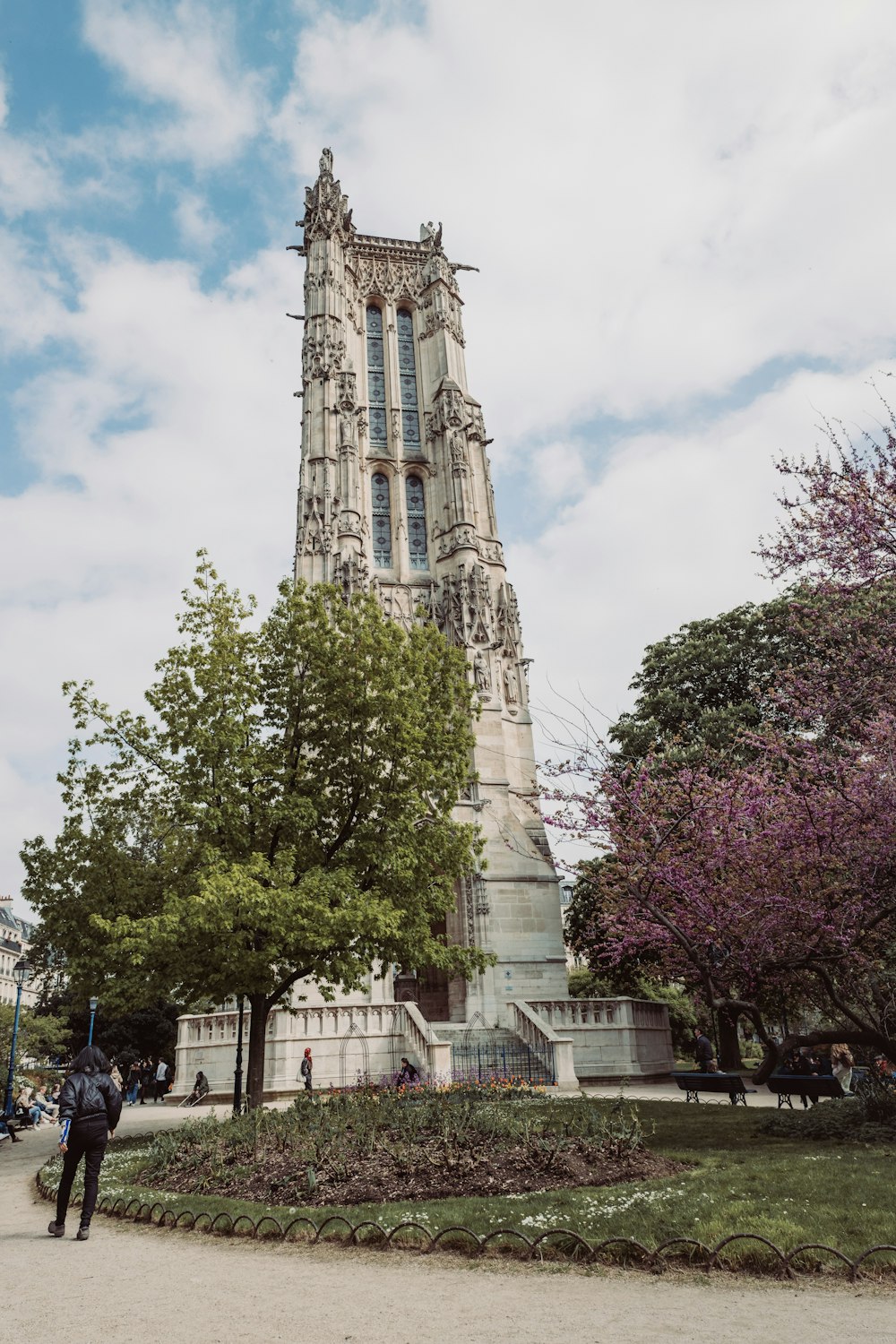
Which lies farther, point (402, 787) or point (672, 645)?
point (672, 645)

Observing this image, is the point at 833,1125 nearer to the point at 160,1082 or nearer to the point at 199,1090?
the point at 199,1090

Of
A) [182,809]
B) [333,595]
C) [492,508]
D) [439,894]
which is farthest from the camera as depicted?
[492,508]

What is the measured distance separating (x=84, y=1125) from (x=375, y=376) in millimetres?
39903

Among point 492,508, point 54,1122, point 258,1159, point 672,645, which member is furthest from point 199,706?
point 492,508

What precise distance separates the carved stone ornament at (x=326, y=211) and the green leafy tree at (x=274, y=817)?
33.5 m

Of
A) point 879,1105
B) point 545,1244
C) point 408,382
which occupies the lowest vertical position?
point 545,1244

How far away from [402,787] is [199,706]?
3872mm

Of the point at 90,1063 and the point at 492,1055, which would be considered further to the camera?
the point at 492,1055

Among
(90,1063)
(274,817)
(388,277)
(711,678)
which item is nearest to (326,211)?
(388,277)

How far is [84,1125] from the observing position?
7.79 m

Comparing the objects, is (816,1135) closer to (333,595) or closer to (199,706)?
(199,706)

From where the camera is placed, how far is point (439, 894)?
16.0 metres

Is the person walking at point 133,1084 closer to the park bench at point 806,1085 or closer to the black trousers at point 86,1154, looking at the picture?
the park bench at point 806,1085

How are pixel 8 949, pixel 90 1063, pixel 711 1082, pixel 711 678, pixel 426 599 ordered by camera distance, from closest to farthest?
pixel 90 1063 → pixel 711 1082 → pixel 711 678 → pixel 426 599 → pixel 8 949
